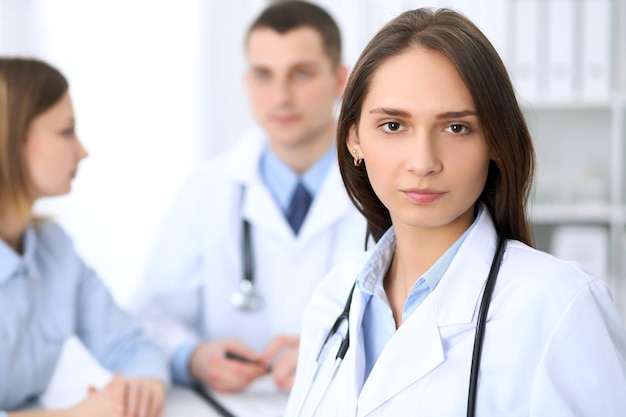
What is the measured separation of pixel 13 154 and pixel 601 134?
7.44 feet

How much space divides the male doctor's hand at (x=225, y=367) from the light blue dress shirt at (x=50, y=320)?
9cm

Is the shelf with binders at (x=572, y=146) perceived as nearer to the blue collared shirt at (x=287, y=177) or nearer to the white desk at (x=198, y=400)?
the blue collared shirt at (x=287, y=177)

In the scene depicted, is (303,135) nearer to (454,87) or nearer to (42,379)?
(42,379)

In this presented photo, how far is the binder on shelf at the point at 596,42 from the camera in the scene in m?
2.75

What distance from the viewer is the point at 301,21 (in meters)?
2.13

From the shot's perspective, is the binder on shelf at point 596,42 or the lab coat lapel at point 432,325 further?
the binder on shelf at point 596,42

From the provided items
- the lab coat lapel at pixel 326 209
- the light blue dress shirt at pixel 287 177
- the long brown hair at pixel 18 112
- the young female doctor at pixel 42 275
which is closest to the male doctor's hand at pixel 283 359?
the young female doctor at pixel 42 275

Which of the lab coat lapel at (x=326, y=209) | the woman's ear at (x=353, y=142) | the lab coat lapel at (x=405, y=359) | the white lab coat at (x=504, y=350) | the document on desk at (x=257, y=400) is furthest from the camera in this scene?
the lab coat lapel at (x=326, y=209)

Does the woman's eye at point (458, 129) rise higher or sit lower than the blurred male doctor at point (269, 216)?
higher

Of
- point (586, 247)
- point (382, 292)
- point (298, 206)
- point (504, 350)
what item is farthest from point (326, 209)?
point (586, 247)

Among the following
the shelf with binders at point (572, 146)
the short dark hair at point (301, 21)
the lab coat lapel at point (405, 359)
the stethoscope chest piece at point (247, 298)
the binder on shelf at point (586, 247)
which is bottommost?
the binder on shelf at point (586, 247)

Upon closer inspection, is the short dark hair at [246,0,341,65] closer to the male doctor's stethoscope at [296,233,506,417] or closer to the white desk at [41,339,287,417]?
the white desk at [41,339,287,417]

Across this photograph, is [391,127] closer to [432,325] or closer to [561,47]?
[432,325]

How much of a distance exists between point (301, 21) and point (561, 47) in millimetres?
1079
